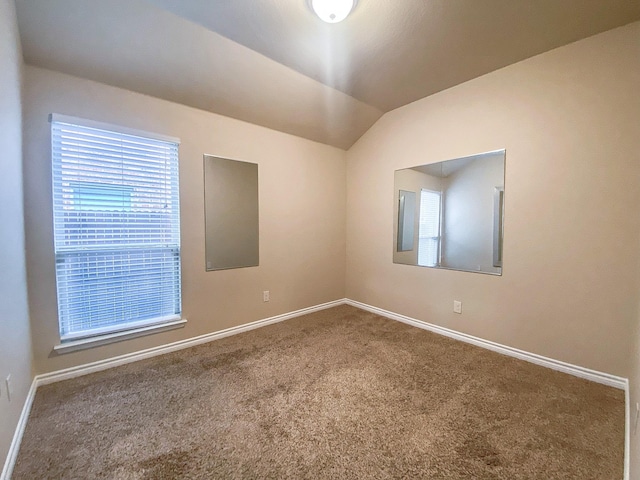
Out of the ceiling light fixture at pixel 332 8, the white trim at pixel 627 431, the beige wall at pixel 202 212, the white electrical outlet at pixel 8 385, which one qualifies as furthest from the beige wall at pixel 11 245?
the white trim at pixel 627 431

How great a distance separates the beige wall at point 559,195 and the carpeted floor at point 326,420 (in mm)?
369

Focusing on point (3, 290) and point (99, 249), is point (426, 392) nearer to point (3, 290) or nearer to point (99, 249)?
point (3, 290)

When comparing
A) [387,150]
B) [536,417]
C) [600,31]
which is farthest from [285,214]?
[600,31]

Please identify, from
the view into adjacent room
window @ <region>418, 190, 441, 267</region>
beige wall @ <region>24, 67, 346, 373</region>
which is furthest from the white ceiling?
window @ <region>418, 190, 441, 267</region>

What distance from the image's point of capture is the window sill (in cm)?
200

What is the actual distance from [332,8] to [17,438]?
3.10 meters

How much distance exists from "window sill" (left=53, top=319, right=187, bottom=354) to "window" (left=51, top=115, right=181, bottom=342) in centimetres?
4

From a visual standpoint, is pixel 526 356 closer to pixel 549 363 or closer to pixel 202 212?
pixel 549 363

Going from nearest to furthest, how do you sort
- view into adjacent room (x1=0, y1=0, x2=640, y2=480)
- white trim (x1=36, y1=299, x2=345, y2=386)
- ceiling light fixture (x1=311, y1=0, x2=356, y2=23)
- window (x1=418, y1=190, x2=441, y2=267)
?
view into adjacent room (x1=0, y1=0, x2=640, y2=480) < ceiling light fixture (x1=311, y1=0, x2=356, y2=23) < white trim (x1=36, y1=299, x2=345, y2=386) < window (x1=418, y1=190, x2=441, y2=267)

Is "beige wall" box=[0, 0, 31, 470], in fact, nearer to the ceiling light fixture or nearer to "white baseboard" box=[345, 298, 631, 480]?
the ceiling light fixture

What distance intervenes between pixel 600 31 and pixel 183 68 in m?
3.18

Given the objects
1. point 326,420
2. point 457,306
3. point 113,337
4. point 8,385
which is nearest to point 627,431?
point 457,306

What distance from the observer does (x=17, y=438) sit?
138 centimetres

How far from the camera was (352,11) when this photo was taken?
5.82ft
